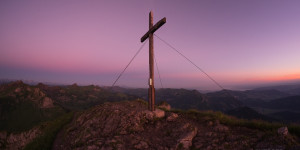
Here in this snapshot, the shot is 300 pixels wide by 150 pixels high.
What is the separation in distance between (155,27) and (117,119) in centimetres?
786

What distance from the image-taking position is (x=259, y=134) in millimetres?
7637

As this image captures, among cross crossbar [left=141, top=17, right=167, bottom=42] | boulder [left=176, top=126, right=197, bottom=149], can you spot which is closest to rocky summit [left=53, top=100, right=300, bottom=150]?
boulder [left=176, top=126, right=197, bottom=149]

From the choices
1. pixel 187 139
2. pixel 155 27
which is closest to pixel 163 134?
pixel 187 139

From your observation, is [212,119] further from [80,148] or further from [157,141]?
[80,148]

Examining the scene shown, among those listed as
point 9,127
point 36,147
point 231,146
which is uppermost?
point 231,146

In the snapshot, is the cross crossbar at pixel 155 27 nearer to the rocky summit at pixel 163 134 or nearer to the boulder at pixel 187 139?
the rocky summit at pixel 163 134

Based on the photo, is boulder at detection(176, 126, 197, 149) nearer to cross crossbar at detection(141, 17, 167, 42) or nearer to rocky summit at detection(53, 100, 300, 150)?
rocky summit at detection(53, 100, 300, 150)

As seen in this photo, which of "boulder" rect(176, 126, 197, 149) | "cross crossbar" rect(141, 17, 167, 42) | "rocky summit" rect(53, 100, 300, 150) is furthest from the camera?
"cross crossbar" rect(141, 17, 167, 42)

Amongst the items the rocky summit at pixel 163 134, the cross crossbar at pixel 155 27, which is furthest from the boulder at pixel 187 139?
the cross crossbar at pixel 155 27

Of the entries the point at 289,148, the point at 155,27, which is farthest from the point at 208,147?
the point at 155,27

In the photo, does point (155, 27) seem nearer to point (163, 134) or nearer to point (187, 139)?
point (163, 134)

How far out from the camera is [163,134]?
9109 mm

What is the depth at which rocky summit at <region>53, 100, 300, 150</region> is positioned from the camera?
23.4 ft

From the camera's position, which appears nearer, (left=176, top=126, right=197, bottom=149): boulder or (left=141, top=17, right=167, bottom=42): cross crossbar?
(left=176, top=126, right=197, bottom=149): boulder
